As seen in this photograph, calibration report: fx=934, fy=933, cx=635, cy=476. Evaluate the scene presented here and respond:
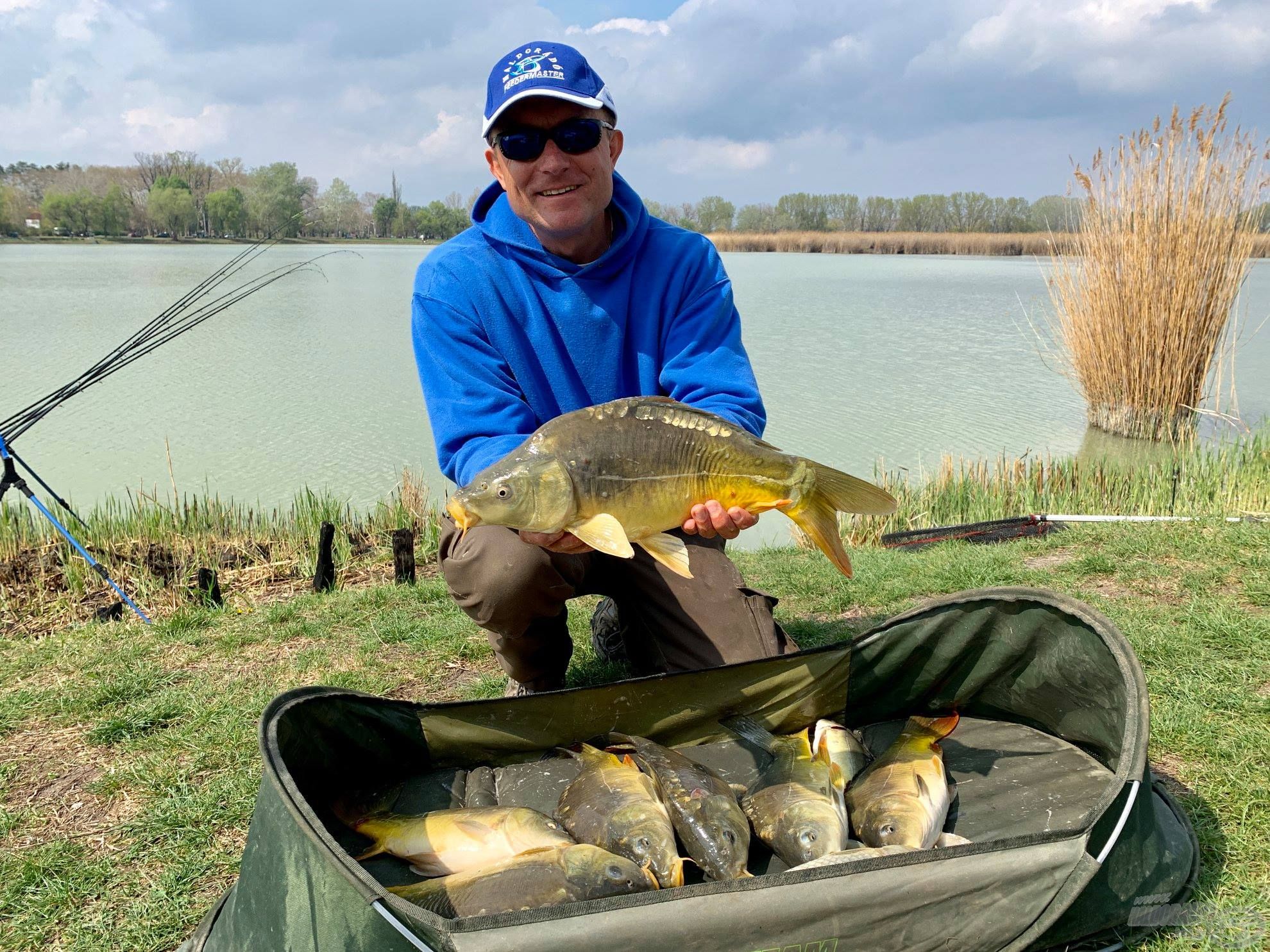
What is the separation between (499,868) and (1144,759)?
1083mm

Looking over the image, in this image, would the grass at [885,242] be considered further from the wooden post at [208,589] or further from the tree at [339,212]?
the wooden post at [208,589]

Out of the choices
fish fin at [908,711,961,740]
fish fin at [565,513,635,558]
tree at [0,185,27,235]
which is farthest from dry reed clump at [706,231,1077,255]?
fish fin at [565,513,635,558]

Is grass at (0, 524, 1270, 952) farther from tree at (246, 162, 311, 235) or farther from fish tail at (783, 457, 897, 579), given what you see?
tree at (246, 162, 311, 235)

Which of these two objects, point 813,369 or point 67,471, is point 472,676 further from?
point 813,369

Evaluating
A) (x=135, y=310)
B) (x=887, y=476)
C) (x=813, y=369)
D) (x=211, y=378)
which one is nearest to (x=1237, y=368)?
(x=813, y=369)

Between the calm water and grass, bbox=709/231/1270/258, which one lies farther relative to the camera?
grass, bbox=709/231/1270/258

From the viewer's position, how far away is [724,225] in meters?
38.3

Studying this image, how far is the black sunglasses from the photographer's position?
6.85ft

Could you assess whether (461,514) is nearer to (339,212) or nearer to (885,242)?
(339,212)

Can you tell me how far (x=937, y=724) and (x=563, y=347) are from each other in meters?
1.27

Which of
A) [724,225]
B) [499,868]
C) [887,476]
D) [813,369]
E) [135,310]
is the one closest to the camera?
[499,868]

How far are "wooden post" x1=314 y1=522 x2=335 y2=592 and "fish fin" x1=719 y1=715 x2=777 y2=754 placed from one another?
1928 millimetres

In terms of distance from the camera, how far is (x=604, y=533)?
65.0 inches

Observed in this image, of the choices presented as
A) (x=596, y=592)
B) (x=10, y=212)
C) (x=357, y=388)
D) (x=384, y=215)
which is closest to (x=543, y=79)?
(x=596, y=592)
